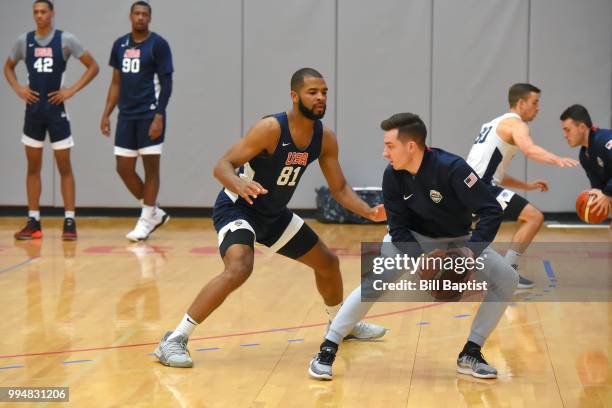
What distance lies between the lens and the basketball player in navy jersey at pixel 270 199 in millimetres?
5621

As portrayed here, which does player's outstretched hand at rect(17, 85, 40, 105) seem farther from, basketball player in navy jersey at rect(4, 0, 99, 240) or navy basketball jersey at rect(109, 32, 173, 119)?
navy basketball jersey at rect(109, 32, 173, 119)

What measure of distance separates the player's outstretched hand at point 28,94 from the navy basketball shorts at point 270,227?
521cm

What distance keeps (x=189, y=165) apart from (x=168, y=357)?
309 inches

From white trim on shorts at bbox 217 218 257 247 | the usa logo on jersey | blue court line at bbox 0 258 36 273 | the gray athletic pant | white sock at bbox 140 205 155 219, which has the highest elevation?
the usa logo on jersey

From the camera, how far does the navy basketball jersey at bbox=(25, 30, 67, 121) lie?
34.7 ft

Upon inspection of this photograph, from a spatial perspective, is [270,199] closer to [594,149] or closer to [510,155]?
[510,155]

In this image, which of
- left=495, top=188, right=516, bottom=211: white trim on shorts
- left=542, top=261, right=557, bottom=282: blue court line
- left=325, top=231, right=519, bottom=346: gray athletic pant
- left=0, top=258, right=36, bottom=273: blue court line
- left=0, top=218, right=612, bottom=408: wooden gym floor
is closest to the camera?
left=0, top=218, right=612, bottom=408: wooden gym floor

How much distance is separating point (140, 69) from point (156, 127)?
708 mm

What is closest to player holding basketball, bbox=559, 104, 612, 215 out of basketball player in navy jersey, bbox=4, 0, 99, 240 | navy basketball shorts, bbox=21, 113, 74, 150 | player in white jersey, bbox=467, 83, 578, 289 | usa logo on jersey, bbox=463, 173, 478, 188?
player in white jersey, bbox=467, 83, 578, 289

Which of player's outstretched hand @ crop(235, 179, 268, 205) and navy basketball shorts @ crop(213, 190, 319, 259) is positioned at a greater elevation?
player's outstretched hand @ crop(235, 179, 268, 205)

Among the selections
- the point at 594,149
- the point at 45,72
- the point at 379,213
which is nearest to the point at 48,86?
the point at 45,72

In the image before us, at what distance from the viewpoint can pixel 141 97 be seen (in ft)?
35.0

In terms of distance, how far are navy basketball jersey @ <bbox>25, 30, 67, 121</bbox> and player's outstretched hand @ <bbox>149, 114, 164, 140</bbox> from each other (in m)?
1.05

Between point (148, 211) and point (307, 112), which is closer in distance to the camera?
point (307, 112)
